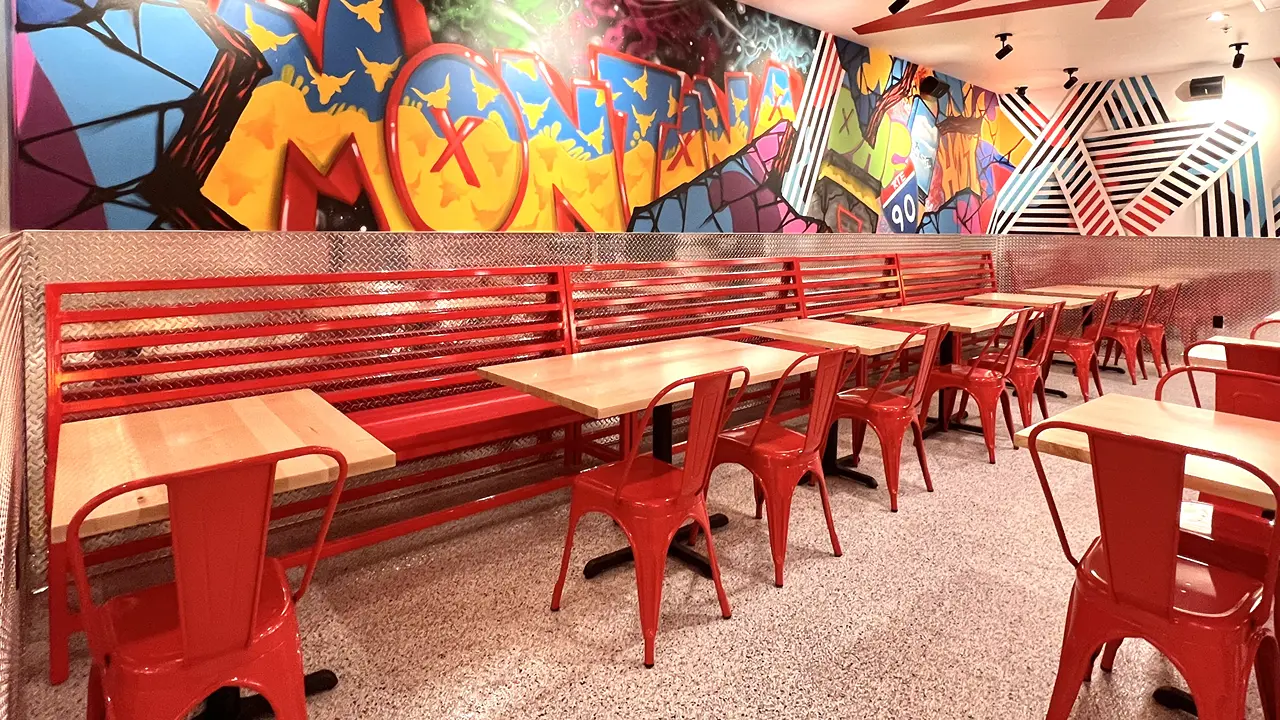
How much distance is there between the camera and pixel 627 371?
2.88m

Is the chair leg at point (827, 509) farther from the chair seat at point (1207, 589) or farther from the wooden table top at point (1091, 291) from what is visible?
the wooden table top at point (1091, 291)

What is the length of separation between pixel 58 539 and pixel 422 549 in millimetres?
1887

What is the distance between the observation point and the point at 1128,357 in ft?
21.7

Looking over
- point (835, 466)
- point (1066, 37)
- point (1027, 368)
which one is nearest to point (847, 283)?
point (1027, 368)

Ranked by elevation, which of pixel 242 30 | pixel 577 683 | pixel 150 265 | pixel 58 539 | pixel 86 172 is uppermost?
pixel 242 30

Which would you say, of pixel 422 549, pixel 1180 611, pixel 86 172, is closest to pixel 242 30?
pixel 86 172

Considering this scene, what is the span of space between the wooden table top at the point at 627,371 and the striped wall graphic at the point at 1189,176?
6979 mm

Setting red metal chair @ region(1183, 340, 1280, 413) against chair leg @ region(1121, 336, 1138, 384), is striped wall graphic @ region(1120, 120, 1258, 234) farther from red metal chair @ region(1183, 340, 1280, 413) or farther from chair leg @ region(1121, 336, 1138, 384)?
red metal chair @ region(1183, 340, 1280, 413)

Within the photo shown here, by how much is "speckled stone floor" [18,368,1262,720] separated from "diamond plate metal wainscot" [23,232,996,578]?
0.86 meters

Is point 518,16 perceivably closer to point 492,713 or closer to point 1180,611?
point 492,713

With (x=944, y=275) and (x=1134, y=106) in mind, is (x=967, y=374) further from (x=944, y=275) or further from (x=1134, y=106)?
(x=1134, y=106)

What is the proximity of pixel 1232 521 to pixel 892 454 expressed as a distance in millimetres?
1484

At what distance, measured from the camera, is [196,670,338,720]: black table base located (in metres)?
1.99

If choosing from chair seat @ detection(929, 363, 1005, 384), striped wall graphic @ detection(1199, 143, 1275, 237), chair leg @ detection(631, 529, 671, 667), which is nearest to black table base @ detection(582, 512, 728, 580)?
chair leg @ detection(631, 529, 671, 667)
